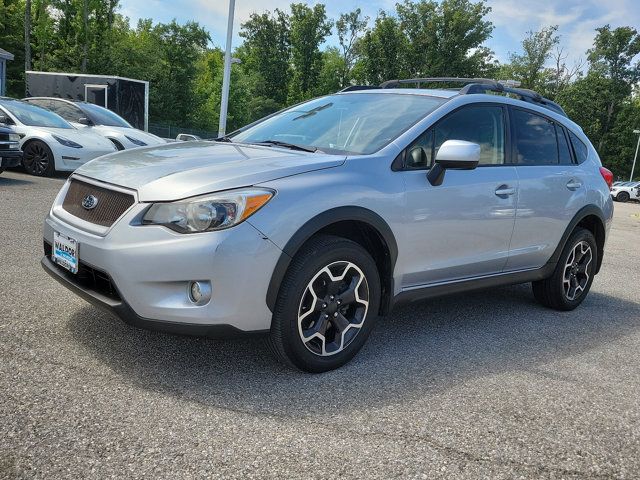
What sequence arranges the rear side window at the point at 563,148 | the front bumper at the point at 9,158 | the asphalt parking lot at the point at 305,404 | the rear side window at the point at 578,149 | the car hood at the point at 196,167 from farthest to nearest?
the front bumper at the point at 9,158 < the rear side window at the point at 578,149 < the rear side window at the point at 563,148 < the car hood at the point at 196,167 < the asphalt parking lot at the point at 305,404

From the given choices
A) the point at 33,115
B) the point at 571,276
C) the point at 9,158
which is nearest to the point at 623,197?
the point at 33,115

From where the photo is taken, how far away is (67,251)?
3.21 metres

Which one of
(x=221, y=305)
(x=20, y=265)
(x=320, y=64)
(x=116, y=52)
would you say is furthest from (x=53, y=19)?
(x=221, y=305)

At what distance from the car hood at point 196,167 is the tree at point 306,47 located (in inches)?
2270

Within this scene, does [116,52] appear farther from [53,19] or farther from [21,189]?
[21,189]

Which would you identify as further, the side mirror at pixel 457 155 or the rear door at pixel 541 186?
the rear door at pixel 541 186

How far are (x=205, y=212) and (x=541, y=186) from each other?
→ 282 centimetres

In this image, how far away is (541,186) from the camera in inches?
179

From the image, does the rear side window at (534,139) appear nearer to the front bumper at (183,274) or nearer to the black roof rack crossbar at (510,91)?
the black roof rack crossbar at (510,91)

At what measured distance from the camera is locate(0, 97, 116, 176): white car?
35.7ft

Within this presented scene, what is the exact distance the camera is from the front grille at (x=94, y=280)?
9.76 ft

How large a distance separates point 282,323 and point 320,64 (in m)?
61.2

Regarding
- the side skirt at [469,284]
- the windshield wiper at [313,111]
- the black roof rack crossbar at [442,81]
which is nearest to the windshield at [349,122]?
the windshield wiper at [313,111]

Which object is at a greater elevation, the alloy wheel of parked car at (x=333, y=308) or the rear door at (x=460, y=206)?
the rear door at (x=460, y=206)
